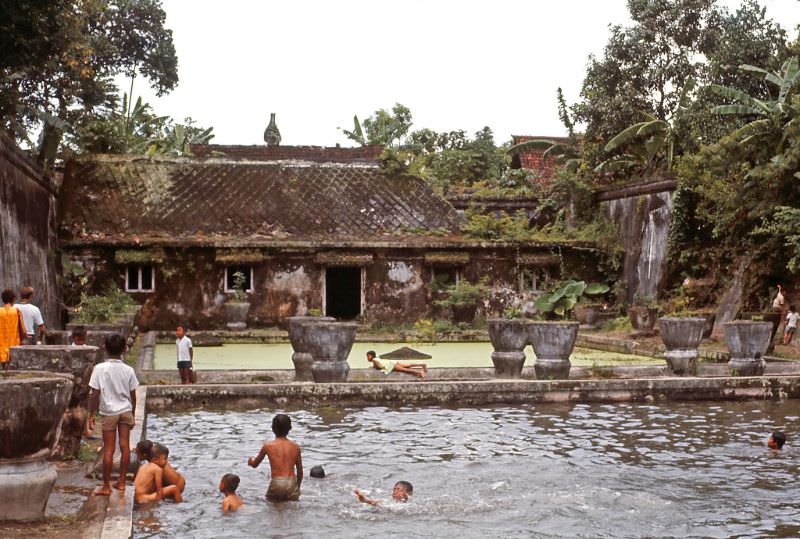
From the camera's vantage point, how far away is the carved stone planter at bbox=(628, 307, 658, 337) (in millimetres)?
22516

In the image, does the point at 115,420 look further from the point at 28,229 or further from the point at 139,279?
the point at 139,279

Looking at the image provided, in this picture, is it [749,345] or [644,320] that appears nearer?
[749,345]

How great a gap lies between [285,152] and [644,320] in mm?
17407

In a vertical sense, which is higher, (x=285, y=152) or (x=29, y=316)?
(x=285, y=152)

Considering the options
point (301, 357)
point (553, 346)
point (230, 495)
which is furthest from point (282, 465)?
point (553, 346)

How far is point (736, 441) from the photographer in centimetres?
1090

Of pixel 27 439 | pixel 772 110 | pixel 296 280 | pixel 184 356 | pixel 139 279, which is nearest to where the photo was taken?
pixel 27 439

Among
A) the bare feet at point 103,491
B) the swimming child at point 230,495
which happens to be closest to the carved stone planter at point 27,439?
the bare feet at point 103,491

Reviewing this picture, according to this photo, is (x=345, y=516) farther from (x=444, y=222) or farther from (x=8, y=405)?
(x=444, y=222)

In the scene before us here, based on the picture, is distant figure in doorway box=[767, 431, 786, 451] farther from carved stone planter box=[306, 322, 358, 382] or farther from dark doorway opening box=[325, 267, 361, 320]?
dark doorway opening box=[325, 267, 361, 320]

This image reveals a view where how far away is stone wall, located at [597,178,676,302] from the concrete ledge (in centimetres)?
1176

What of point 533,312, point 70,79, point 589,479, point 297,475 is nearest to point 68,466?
point 297,475

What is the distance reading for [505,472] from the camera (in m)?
9.34

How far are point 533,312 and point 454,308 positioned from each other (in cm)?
266
